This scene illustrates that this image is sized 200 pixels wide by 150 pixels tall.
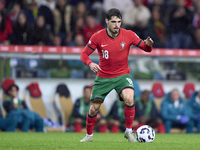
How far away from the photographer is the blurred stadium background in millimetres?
11953

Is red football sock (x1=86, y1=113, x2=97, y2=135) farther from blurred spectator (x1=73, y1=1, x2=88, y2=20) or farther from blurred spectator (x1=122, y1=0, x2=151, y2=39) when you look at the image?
blurred spectator (x1=73, y1=1, x2=88, y2=20)

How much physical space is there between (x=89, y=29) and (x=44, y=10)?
1.39 m

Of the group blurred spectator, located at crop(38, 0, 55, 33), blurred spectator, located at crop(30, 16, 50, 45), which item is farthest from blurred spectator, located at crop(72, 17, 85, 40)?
blurred spectator, located at crop(30, 16, 50, 45)

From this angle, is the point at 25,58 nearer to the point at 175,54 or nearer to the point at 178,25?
the point at 175,54

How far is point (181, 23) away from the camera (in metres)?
14.1

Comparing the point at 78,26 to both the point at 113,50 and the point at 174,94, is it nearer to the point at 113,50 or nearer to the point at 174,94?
the point at 174,94

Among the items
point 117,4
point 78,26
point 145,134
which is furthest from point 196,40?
point 145,134

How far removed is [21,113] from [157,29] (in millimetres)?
4989

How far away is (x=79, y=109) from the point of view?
1186cm

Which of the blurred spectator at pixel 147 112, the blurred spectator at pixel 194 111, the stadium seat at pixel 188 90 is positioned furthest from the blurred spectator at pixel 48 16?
the blurred spectator at pixel 194 111

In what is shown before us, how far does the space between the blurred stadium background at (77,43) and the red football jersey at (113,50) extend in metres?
4.70

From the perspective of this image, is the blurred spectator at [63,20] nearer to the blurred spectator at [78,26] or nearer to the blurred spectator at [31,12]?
the blurred spectator at [78,26]

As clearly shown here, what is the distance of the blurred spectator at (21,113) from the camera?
11.3 metres

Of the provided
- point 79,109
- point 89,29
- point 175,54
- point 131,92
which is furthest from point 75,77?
point 131,92
